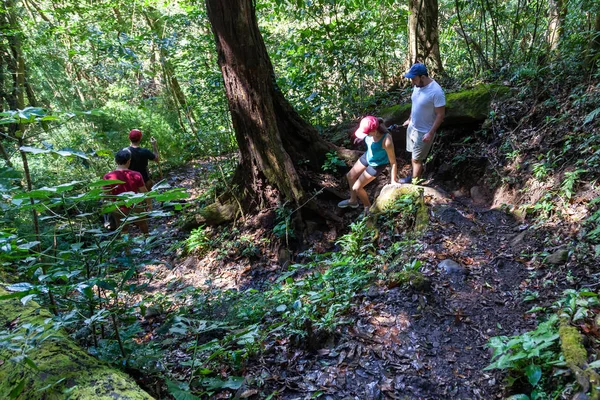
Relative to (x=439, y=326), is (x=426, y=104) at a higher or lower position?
higher

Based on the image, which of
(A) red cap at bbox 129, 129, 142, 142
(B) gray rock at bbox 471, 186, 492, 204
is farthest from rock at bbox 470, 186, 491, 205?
(A) red cap at bbox 129, 129, 142, 142

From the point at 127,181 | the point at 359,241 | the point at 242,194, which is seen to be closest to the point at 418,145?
the point at 359,241

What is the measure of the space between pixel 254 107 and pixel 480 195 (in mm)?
4075

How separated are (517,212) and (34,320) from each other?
18.0 feet

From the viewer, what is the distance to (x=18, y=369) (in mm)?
2391

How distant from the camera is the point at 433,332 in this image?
335 cm

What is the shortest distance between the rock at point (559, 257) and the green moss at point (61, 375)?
12.5 feet

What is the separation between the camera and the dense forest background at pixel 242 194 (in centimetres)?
246

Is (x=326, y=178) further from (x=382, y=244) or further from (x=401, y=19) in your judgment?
(x=401, y=19)

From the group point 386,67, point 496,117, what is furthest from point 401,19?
point 496,117

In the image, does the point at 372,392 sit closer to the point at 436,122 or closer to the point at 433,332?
the point at 433,332

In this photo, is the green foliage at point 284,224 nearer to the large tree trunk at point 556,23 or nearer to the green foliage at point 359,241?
the green foliage at point 359,241

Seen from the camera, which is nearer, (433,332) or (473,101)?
(433,332)

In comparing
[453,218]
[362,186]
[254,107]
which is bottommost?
[453,218]
